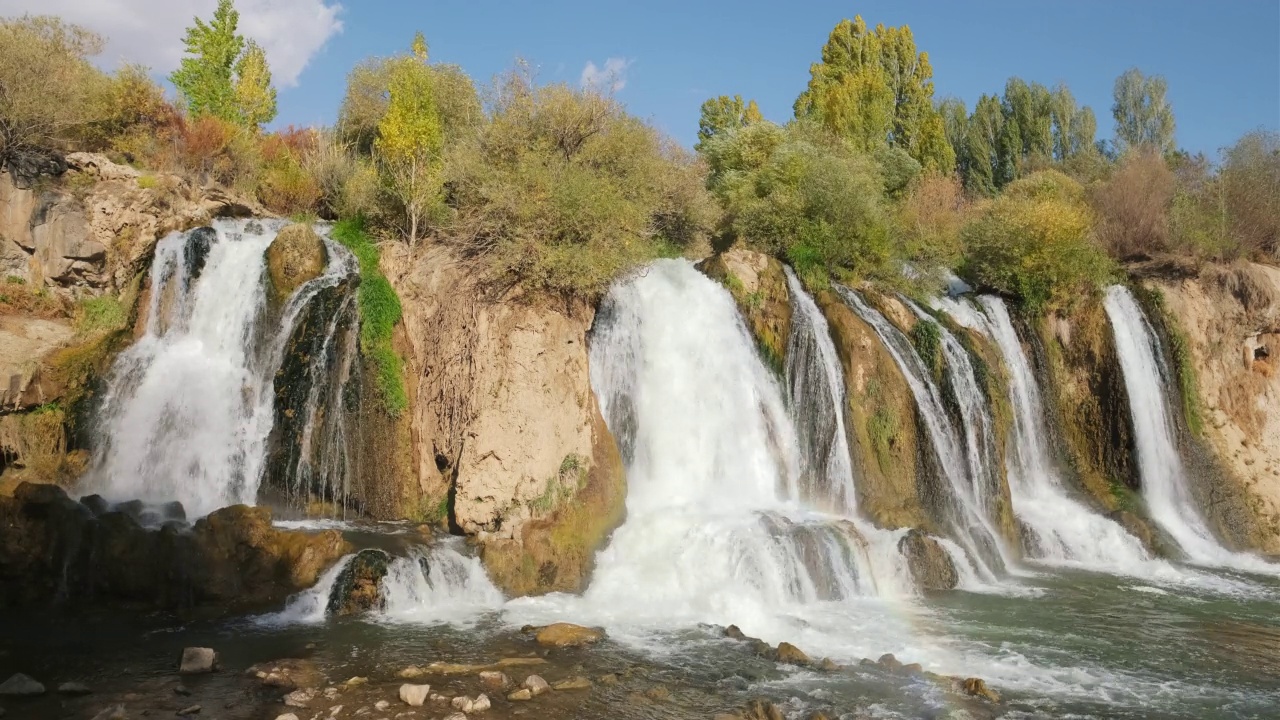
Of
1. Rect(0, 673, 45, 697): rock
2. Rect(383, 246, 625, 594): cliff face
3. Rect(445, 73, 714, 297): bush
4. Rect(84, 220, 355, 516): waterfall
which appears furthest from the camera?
Rect(445, 73, 714, 297): bush

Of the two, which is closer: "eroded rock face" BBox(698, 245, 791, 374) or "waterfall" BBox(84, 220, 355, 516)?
"waterfall" BBox(84, 220, 355, 516)

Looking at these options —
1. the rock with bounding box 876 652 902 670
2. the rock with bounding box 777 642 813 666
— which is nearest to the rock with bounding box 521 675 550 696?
the rock with bounding box 777 642 813 666

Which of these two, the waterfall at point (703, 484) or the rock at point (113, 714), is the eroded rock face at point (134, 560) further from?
the waterfall at point (703, 484)

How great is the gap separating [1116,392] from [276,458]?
19.9 meters

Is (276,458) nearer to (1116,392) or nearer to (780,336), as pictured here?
(780,336)

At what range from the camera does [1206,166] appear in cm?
2995

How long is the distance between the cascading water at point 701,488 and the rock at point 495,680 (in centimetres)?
286

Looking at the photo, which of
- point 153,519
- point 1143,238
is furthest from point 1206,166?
point 153,519

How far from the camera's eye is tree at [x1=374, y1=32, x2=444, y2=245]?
782 inches

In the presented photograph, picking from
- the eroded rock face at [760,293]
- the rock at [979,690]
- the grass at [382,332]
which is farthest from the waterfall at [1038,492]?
the grass at [382,332]

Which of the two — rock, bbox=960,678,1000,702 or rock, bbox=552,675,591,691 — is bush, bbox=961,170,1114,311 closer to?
rock, bbox=960,678,1000,702

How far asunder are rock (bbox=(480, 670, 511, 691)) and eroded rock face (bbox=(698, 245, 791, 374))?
10.6m

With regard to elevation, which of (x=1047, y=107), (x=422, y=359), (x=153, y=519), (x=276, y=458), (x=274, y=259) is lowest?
(x=153, y=519)

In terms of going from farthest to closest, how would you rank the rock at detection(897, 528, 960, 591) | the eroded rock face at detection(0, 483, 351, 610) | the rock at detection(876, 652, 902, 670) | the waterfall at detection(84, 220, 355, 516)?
the rock at detection(897, 528, 960, 591) → the waterfall at detection(84, 220, 355, 516) → the eroded rock face at detection(0, 483, 351, 610) → the rock at detection(876, 652, 902, 670)
